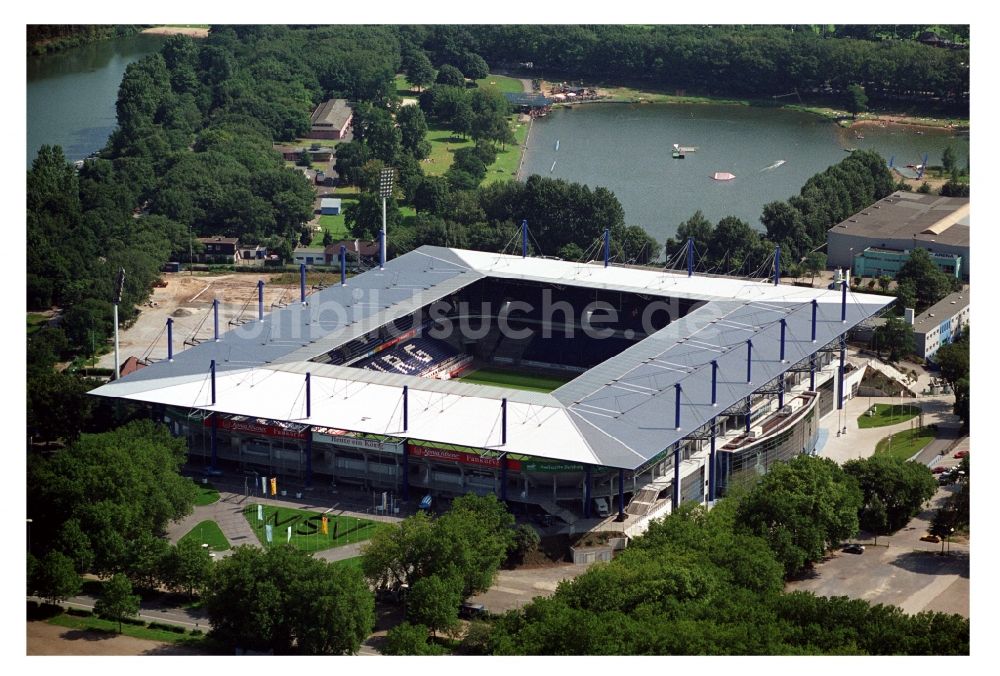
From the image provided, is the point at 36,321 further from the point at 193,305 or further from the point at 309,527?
the point at 309,527

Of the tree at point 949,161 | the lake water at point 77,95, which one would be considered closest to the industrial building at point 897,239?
the tree at point 949,161

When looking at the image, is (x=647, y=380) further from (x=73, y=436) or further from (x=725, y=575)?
(x=73, y=436)

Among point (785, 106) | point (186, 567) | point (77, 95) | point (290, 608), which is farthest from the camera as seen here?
point (785, 106)

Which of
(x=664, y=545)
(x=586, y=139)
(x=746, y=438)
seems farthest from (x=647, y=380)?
(x=586, y=139)

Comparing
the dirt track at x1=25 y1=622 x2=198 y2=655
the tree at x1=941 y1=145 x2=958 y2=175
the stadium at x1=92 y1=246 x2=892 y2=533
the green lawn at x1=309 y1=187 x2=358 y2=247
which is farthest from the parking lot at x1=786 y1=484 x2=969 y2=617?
the tree at x1=941 y1=145 x2=958 y2=175

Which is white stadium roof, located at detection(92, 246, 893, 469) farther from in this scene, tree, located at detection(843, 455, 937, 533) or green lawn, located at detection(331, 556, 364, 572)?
tree, located at detection(843, 455, 937, 533)

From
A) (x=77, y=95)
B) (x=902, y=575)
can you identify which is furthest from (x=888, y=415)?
(x=77, y=95)

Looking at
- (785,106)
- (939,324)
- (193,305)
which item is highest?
(785,106)
